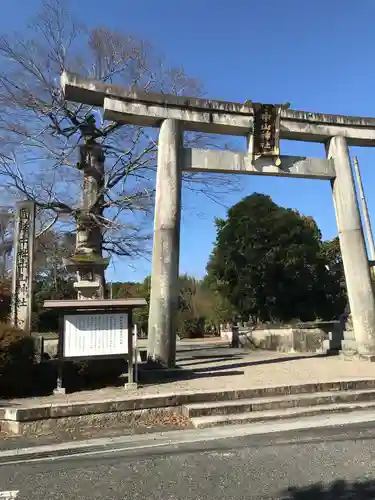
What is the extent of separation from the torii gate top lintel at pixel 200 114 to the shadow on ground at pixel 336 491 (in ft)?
32.3

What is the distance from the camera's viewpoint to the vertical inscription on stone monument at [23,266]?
32.0 feet

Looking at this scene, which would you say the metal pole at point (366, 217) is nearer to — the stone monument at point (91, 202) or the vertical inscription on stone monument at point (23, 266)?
the stone monument at point (91, 202)

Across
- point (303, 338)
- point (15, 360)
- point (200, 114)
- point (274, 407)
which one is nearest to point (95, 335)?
point (15, 360)

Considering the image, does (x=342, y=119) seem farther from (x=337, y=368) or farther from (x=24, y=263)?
(x=24, y=263)

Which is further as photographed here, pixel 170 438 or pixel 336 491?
pixel 170 438

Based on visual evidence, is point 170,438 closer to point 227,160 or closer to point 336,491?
point 336,491

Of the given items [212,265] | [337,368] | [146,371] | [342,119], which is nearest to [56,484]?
[146,371]

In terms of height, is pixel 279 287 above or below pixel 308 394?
above

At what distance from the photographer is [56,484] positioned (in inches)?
171

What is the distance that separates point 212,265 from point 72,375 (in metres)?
18.7

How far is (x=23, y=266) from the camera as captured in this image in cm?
1027

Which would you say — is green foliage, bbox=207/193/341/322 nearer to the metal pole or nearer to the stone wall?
the metal pole

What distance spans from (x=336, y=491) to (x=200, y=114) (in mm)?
10237

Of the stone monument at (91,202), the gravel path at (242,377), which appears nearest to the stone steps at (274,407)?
the gravel path at (242,377)
